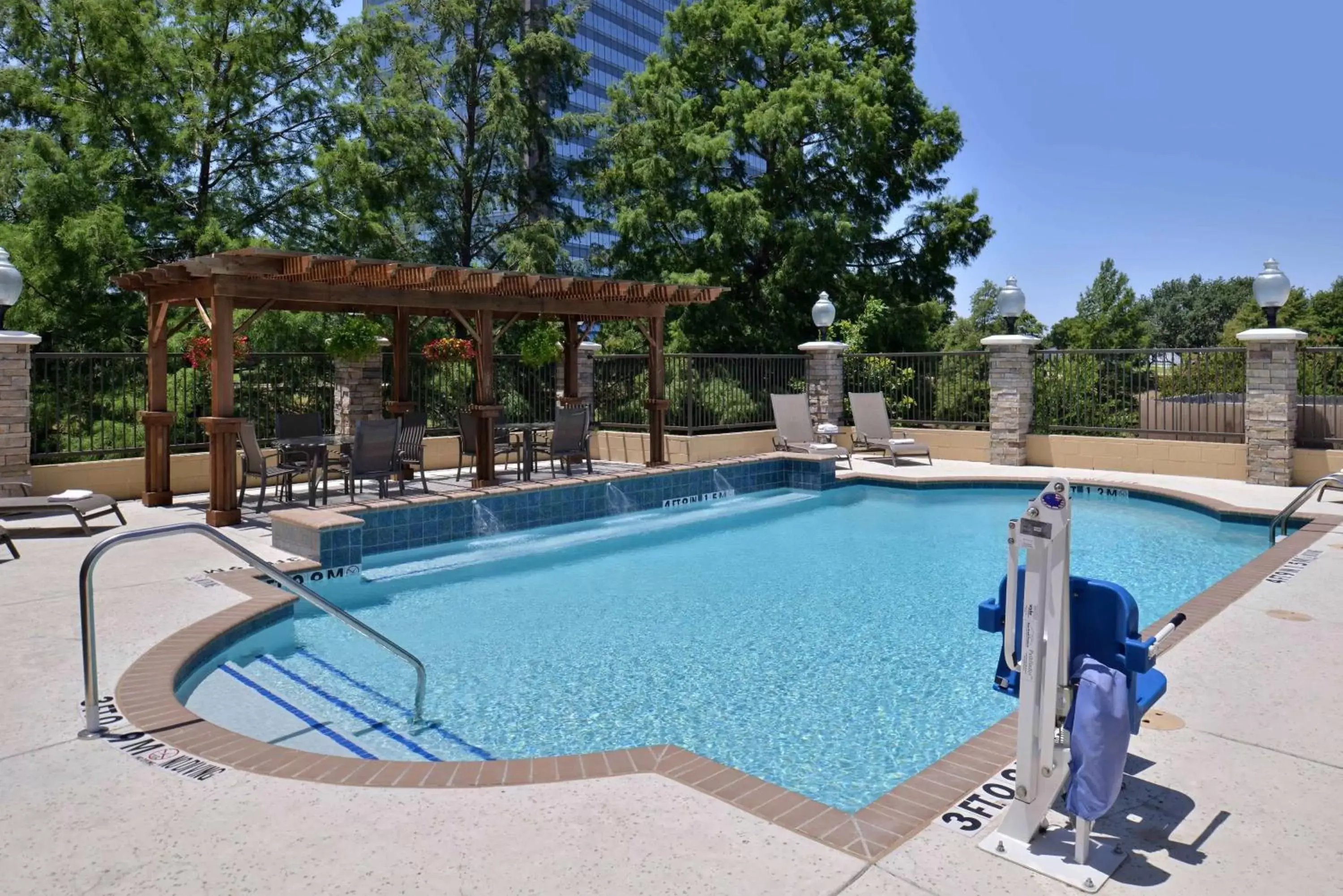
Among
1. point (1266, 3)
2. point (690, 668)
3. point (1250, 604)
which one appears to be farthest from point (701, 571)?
point (1266, 3)

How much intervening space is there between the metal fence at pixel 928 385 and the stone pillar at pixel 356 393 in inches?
313

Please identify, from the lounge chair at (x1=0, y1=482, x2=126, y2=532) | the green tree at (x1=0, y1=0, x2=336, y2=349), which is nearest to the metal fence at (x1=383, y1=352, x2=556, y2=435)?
the lounge chair at (x1=0, y1=482, x2=126, y2=532)

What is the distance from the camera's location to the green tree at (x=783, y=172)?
67.4ft

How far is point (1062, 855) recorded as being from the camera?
2705 millimetres

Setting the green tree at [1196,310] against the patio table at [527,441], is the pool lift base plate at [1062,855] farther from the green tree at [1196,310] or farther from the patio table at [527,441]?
the green tree at [1196,310]

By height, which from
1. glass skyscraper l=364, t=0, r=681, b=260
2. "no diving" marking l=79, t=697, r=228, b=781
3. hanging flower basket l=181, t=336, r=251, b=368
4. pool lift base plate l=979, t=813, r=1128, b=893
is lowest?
"no diving" marking l=79, t=697, r=228, b=781

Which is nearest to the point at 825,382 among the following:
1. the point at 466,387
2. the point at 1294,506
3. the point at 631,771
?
the point at 466,387

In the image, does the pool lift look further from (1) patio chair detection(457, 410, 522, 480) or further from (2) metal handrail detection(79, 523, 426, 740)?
(1) patio chair detection(457, 410, 522, 480)

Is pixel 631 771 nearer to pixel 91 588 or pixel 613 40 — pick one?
pixel 91 588

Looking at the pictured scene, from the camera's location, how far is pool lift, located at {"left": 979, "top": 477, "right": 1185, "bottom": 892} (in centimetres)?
263

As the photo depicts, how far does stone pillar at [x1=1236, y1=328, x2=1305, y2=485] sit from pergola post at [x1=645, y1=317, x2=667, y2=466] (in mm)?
7319

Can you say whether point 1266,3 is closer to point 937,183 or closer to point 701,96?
point 937,183

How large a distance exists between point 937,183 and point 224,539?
21.4 meters

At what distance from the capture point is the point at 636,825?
2.93 metres
